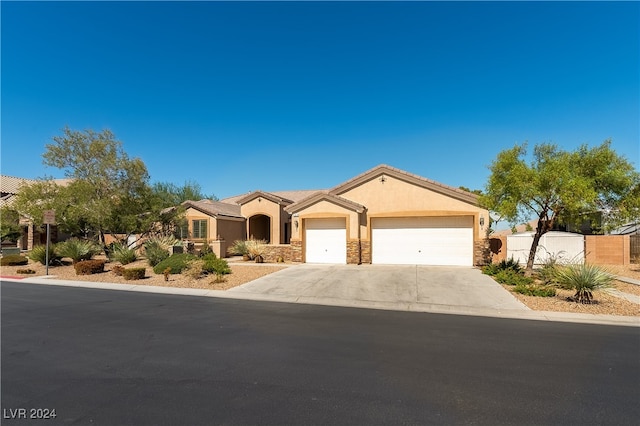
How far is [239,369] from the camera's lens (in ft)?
17.6

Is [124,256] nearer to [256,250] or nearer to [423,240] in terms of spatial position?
[256,250]

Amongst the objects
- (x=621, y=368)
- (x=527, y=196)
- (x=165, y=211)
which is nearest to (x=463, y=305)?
(x=621, y=368)

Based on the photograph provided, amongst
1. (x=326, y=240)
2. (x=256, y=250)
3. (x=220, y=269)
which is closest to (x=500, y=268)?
(x=326, y=240)

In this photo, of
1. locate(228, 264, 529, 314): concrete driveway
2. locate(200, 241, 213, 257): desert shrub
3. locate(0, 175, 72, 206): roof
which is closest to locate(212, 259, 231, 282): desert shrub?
locate(228, 264, 529, 314): concrete driveway

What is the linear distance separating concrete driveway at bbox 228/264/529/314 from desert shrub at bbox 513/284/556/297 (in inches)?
19.4

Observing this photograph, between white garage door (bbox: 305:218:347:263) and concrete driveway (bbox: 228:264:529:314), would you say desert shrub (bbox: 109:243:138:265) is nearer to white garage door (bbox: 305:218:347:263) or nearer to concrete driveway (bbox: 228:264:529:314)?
concrete driveway (bbox: 228:264:529:314)

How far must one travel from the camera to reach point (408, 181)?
19.6 metres

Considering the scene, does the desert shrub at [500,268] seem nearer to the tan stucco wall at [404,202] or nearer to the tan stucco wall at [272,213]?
the tan stucco wall at [404,202]

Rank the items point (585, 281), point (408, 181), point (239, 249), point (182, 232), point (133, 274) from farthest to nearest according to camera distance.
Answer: point (182, 232)
point (239, 249)
point (408, 181)
point (133, 274)
point (585, 281)

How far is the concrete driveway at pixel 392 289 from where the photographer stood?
1065 cm

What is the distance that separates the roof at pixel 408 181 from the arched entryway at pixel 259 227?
9.55 metres

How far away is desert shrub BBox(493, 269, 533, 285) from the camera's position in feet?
43.0

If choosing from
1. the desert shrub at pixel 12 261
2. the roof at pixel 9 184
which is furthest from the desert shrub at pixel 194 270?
the roof at pixel 9 184

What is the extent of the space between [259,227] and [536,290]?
71.1 ft
